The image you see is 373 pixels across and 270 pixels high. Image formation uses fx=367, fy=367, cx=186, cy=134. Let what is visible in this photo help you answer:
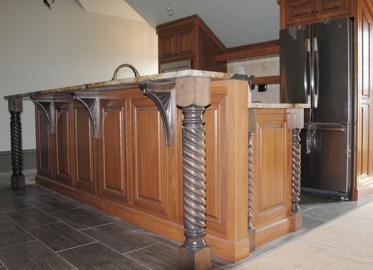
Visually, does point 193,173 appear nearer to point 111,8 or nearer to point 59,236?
point 59,236

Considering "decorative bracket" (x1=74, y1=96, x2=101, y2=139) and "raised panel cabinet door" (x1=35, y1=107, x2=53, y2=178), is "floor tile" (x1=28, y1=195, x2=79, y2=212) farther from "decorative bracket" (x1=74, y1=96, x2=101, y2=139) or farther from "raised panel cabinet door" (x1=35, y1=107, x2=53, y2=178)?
"decorative bracket" (x1=74, y1=96, x2=101, y2=139)

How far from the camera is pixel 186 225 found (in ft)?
6.46

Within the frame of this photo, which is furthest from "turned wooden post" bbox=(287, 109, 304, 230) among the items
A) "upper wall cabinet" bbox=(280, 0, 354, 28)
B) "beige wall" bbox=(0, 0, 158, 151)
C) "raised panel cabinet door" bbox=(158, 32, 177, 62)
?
"beige wall" bbox=(0, 0, 158, 151)

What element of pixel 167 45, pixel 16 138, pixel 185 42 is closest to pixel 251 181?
pixel 16 138

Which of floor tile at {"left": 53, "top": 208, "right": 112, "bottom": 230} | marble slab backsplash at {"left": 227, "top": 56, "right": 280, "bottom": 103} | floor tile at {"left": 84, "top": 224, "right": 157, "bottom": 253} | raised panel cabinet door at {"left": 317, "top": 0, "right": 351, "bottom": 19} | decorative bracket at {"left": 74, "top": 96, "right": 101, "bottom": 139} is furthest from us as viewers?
marble slab backsplash at {"left": 227, "top": 56, "right": 280, "bottom": 103}

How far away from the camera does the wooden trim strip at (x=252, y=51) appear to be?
505 centimetres

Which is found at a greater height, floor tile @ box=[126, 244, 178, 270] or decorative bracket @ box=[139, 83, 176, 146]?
decorative bracket @ box=[139, 83, 176, 146]

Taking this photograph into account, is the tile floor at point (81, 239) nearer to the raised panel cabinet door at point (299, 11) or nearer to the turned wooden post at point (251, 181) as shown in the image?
the turned wooden post at point (251, 181)

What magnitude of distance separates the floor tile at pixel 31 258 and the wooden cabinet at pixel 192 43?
3.83 m

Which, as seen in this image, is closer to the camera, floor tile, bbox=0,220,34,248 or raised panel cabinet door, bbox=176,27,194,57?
floor tile, bbox=0,220,34,248

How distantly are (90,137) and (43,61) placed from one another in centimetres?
308

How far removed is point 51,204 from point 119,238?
4.08 ft

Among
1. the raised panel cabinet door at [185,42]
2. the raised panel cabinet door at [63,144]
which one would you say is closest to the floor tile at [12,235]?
the raised panel cabinet door at [63,144]

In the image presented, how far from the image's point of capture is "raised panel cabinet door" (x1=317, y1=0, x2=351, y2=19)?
3510mm
